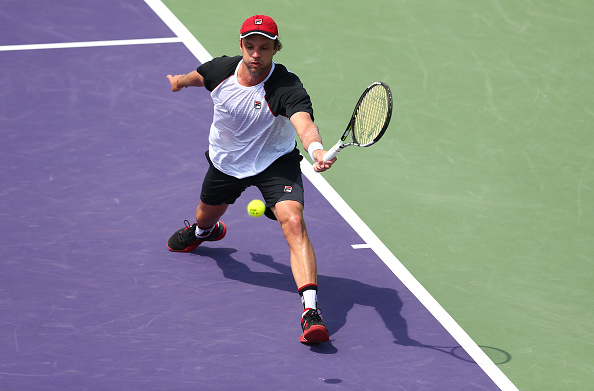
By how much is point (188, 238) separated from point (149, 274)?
0.47 meters

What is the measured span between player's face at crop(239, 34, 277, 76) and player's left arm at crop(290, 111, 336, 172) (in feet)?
1.48

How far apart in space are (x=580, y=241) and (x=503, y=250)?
0.69m

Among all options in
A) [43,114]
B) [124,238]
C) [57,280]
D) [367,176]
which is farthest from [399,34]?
[57,280]

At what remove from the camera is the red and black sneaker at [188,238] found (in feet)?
25.3

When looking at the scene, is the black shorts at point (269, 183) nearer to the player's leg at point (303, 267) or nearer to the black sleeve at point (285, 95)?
the player's leg at point (303, 267)

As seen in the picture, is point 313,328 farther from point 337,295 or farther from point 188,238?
point 188,238

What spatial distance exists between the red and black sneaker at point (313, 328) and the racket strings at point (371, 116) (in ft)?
3.97

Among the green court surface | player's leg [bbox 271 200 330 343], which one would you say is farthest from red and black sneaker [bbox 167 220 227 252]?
the green court surface

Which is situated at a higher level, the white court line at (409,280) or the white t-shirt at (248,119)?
the white t-shirt at (248,119)

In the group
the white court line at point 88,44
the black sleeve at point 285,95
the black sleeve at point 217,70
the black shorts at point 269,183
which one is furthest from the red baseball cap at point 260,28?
the white court line at point 88,44

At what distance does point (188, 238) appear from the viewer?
304 inches

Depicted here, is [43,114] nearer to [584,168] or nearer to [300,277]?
[300,277]

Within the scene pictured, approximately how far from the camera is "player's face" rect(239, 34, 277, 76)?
666 cm

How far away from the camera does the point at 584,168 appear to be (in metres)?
9.16
